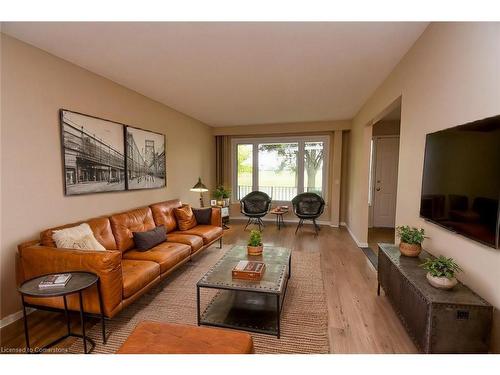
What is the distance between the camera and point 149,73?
2951 mm

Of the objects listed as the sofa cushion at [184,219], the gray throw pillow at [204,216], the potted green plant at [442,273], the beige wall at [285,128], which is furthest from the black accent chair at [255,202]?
the potted green plant at [442,273]

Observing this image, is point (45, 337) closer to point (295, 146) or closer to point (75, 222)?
point (75, 222)

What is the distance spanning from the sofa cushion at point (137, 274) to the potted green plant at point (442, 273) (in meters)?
2.36

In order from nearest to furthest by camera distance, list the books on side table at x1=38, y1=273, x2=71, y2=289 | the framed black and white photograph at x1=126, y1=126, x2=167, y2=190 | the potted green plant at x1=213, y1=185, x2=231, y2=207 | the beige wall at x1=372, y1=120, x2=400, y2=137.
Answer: the books on side table at x1=38, y1=273, x2=71, y2=289, the framed black and white photograph at x1=126, y1=126, x2=167, y2=190, the beige wall at x1=372, y1=120, x2=400, y2=137, the potted green plant at x1=213, y1=185, x2=231, y2=207

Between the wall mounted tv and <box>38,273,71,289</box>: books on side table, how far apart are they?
9.06 feet

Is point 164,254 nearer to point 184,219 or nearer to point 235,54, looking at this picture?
point 184,219

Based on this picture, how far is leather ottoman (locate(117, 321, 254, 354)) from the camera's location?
130cm

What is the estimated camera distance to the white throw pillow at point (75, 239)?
2.18 meters

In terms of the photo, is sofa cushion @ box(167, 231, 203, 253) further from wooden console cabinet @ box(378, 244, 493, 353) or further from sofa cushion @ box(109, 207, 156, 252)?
wooden console cabinet @ box(378, 244, 493, 353)

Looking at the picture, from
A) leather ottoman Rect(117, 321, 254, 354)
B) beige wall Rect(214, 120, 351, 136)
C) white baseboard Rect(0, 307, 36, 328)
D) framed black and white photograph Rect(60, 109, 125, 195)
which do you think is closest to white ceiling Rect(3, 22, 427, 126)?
framed black and white photograph Rect(60, 109, 125, 195)

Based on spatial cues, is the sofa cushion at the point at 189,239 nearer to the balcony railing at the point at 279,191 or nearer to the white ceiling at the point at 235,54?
the white ceiling at the point at 235,54

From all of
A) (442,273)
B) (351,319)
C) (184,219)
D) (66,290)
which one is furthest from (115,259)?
(442,273)
